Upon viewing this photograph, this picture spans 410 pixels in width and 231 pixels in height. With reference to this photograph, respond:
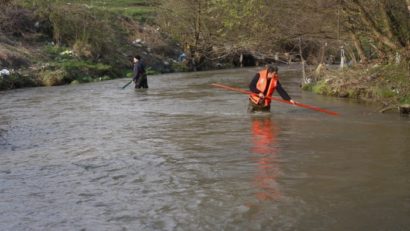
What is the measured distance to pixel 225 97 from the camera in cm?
2211

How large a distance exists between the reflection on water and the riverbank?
380 centimetres

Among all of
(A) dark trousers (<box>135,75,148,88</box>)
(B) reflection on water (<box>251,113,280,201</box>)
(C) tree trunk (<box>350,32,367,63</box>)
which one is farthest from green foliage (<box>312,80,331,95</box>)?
(A) dark trousers (<box>135,75,148,88</box>)

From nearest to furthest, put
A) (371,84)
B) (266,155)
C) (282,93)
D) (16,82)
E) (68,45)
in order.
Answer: (266,155) → (282,93) → (371,84) → (16,82) → (68,45)

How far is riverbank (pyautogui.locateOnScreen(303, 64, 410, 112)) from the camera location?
17.5 meters

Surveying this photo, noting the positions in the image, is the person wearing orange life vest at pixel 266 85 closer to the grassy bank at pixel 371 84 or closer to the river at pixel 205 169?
the river at pixel 205 169

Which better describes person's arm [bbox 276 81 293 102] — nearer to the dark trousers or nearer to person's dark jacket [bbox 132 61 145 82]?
person's dark jacket [bbox 132 61 145 82]

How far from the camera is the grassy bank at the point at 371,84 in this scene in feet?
57.8

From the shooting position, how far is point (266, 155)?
37.2ft

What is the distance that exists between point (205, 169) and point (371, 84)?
10621 mm

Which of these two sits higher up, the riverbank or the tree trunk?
the tree trunk

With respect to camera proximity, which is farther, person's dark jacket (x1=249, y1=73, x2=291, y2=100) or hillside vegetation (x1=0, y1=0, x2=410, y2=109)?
hillside vegetation (x1=0, y1=0, x2=410, y2=109)

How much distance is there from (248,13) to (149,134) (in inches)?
385

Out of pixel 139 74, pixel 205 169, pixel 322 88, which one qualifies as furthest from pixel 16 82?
pixel 205 169

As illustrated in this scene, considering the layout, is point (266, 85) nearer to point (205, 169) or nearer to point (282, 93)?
point (282, 93)
